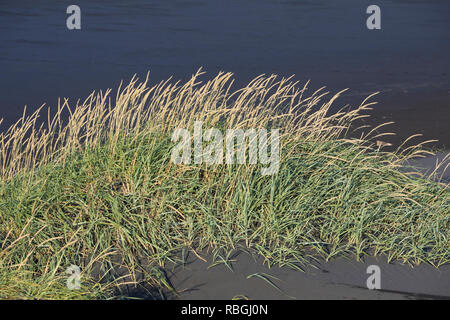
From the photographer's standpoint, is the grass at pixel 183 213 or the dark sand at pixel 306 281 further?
the grass at pixel 183 213

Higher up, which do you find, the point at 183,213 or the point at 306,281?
the point at 183,213

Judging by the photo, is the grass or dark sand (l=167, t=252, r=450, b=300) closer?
dark sand (l=167, t=252, r=450, b=300)

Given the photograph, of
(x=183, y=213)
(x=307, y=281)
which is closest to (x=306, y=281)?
(x=307, y=281)

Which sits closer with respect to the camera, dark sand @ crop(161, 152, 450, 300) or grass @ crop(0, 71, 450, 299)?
dark sand @ crop(161, 152, 450, 300)

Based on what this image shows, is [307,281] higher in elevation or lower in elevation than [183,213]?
lower

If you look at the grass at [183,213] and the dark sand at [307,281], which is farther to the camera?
the grass at [183,213]

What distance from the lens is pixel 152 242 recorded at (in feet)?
17.4

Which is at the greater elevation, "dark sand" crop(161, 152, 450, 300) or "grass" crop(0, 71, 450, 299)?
"grass" crop(0, 71, 450, 299)

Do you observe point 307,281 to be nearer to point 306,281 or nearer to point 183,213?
point 306,281

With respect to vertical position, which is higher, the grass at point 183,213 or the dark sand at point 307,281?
the grass at point 183,213

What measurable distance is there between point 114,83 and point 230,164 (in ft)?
29.0

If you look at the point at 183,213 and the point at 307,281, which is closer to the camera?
the point at 307,281

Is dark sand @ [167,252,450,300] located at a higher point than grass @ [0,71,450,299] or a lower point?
lower
